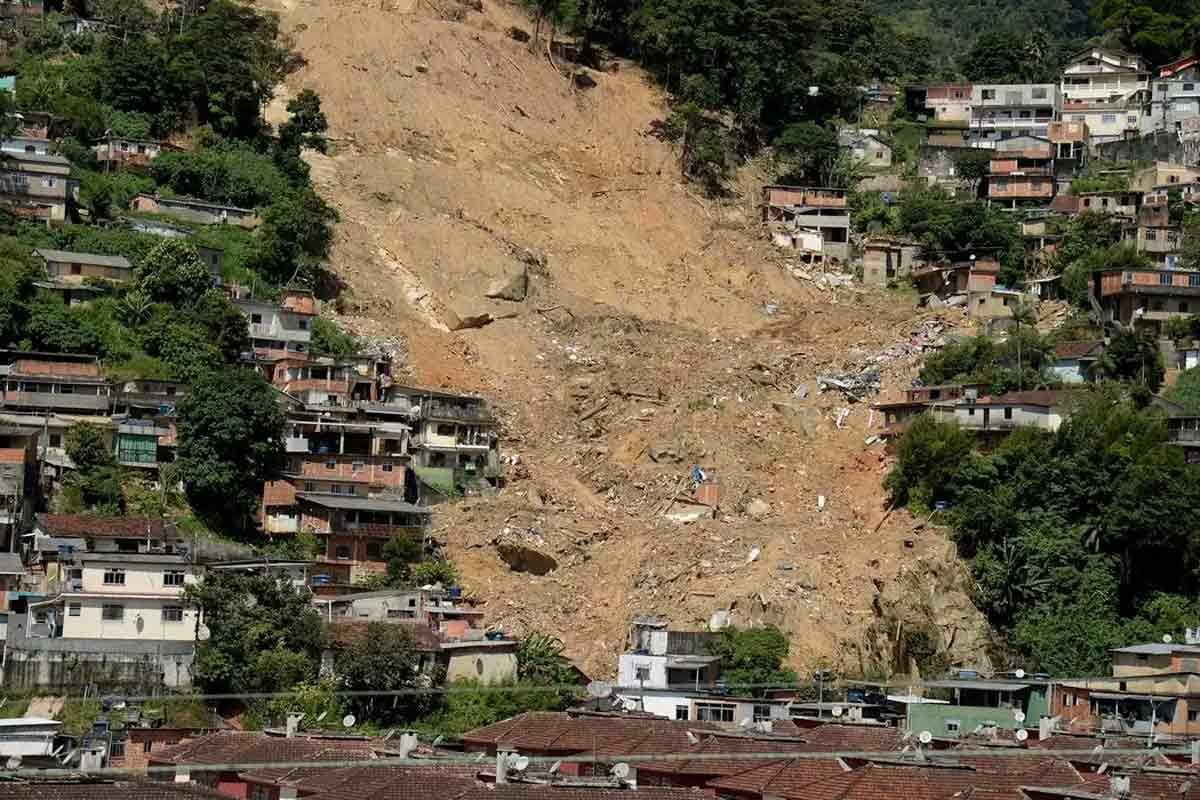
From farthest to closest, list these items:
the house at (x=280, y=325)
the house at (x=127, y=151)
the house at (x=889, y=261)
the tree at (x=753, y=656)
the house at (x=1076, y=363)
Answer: the house at (x=889, y=261) → the house at (x=127, y=151) → the house at (x=1076, y=363) → the house at (x=280, y=325) → the tree at (x=753, y=656)

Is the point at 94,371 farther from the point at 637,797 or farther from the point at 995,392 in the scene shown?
the point at 637,797

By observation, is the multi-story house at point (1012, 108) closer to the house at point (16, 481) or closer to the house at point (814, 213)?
the house at point (814, 213)

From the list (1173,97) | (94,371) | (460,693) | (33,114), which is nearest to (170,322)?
(94,371)

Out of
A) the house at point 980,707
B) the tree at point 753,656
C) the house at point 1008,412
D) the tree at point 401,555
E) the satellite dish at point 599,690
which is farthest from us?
the house at point 1008,412

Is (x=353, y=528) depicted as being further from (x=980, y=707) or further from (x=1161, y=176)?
(x=1161, y=176)

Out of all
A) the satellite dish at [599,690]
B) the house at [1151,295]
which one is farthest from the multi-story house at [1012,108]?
the satellite dish at [599,690]

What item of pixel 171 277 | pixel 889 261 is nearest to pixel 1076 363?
pixel 889 261
